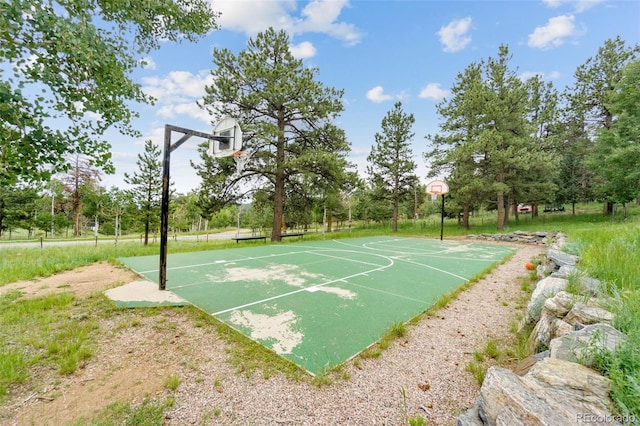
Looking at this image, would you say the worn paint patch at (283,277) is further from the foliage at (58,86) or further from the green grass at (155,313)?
the foliage at (58,86)

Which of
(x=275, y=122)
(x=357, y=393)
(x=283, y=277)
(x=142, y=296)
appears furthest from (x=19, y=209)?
(x=357, y=393)

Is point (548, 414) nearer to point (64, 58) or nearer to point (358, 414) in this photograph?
point (358, 414)

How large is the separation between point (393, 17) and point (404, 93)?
1026 cm

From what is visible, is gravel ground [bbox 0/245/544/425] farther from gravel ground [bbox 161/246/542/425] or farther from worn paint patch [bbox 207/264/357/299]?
worn paint patch [bbox 207/264/357/299]

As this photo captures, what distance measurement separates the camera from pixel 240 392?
200 centimetres

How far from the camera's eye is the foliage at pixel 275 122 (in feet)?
35.9

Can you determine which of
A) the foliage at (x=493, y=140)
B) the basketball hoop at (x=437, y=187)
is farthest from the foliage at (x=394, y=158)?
the basketball hoop at (x=437, y=187)

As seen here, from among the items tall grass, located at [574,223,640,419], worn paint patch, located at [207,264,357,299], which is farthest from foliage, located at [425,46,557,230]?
worn paint patch, located at [207,264,357,299]

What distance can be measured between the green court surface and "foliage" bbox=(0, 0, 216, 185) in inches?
102

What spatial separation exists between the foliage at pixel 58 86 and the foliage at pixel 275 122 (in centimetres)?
824

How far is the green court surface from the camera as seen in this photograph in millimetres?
2859

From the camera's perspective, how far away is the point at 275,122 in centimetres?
1236

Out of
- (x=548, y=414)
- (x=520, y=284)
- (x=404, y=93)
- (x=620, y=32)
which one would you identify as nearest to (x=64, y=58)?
(x=548, y=414)

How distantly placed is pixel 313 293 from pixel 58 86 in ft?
13.7
